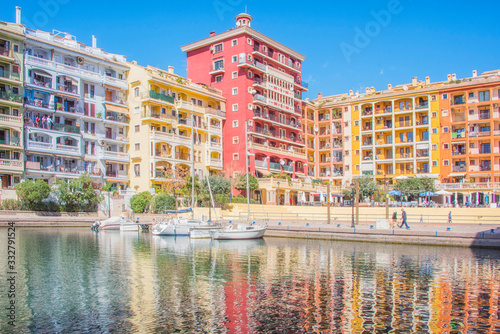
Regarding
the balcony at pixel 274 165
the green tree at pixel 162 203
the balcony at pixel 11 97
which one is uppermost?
the balcony at pixel 11 97

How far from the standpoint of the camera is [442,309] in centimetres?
1590

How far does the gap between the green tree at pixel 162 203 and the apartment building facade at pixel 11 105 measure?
1631 centimetres

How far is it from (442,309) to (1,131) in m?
55.1

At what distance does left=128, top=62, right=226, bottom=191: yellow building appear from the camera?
65.4m

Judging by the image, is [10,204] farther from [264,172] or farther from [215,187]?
[264,172]

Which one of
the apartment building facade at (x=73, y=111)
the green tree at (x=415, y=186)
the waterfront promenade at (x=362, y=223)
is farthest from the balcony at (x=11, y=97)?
the green tree at (x=415, y=186)

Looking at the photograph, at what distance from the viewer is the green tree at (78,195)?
55.6 m

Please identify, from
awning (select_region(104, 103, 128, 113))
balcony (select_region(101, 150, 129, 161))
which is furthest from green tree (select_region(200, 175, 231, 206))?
awning (select_region(104, 103, 128, 113))

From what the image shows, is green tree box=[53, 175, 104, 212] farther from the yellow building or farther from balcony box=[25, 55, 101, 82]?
balcony box=[25, 55, 101, 82]

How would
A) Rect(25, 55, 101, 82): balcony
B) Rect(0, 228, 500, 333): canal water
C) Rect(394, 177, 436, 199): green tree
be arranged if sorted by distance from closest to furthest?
Rect(0, 228, 500, 333): canal water, Rect(25, 55, 101, 82): balcony, Rect(394, 177, 436, 199): green tree

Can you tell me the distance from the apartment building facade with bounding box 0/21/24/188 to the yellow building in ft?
52.1

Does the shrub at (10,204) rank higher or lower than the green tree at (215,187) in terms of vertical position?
lower

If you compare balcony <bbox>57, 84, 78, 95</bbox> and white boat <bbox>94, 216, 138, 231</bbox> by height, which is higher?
balcony <bbox>57, 84, 78, 95</bbox>

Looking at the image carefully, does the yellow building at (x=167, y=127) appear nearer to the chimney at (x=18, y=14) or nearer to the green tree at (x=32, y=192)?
the green tree at (x=32, y=192)
